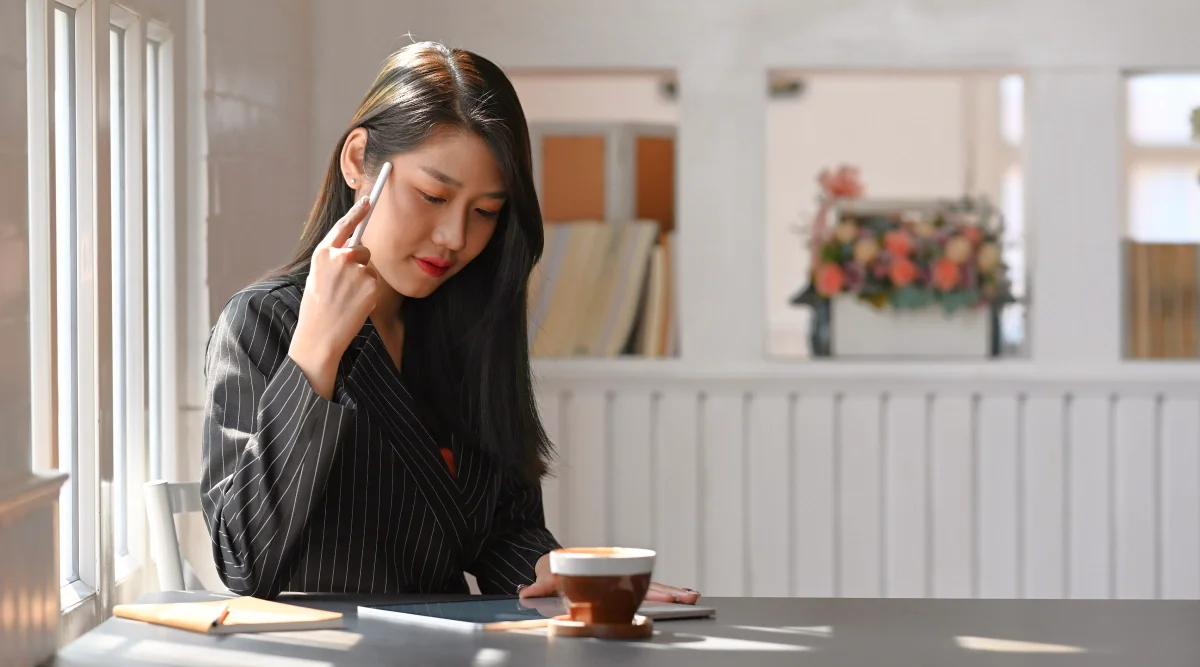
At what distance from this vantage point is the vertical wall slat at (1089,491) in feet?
10.4

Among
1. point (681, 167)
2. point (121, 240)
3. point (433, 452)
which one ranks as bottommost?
point (433, 452)

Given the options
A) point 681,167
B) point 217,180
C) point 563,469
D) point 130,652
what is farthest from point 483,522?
point 681,167

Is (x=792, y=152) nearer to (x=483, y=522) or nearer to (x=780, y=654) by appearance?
(x=483, y=522)

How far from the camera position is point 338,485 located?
1.62 m

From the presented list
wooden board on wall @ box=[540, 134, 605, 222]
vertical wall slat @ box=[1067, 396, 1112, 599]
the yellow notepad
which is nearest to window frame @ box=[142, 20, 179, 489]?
the yellow notepad

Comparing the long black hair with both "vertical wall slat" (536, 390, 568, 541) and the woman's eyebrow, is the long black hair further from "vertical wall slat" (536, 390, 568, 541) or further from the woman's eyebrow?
"vertical wall slat" (536, 390, 568, 541)

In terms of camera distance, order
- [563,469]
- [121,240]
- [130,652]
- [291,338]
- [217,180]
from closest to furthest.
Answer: [130,652]
[291,338]
[121,240]
[217,180]
[563,469]

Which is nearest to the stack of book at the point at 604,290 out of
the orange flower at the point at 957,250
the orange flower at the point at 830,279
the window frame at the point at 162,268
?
the orange flower at the point at 830,279

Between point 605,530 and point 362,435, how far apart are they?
64.0 inches

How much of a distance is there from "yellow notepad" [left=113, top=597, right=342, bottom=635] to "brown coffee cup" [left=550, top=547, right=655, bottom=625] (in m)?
0.22

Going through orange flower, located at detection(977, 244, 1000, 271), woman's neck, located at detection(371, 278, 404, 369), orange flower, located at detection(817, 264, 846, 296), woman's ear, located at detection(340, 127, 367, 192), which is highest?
woman's ear, located at detection(340, 127, 367, 192)

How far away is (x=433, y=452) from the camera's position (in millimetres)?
1680

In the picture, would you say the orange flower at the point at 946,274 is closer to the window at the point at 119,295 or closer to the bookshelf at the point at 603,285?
the bookshelf at the point at 603,285

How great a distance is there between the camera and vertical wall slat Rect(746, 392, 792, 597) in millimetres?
3186
